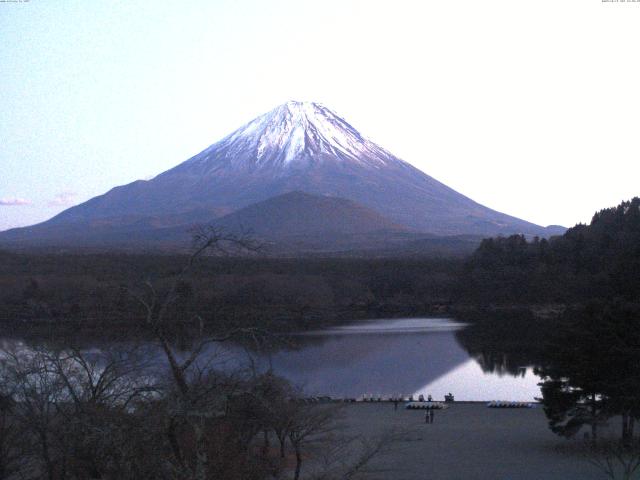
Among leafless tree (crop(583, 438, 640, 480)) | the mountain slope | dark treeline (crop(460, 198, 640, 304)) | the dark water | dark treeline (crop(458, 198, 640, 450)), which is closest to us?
leafless tree (crop(583, 438, 640, 480))

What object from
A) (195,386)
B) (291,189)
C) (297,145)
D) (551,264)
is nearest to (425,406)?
(195,386)

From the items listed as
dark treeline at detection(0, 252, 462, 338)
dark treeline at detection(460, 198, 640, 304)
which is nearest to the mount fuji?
dark treeline at detection(0, 252, 462, 338)

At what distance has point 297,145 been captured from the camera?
303 ft

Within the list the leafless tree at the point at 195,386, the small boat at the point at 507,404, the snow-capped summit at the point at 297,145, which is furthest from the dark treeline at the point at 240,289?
the snow-capped summit at the point at 297,145

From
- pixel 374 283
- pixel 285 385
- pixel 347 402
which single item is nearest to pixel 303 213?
pixel 374 283

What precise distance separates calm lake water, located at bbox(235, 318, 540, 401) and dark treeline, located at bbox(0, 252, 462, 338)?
8.71 feet

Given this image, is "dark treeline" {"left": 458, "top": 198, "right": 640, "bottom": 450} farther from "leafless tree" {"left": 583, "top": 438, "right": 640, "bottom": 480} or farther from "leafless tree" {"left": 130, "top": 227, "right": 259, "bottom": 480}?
"leafless tree" {"left": 130, "top": 227, "right": 259, "bottom": 480}

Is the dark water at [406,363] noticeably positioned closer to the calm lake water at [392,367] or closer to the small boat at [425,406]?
the calm lake water at [392,367]

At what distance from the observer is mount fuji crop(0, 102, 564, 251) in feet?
256

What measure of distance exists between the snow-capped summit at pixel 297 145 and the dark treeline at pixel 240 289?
146 ft

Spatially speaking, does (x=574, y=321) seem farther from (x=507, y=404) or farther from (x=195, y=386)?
(x=195, y=386)

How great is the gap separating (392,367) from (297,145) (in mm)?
74401

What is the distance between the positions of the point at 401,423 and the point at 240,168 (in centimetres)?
7921

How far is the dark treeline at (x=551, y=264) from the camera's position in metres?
34.3
